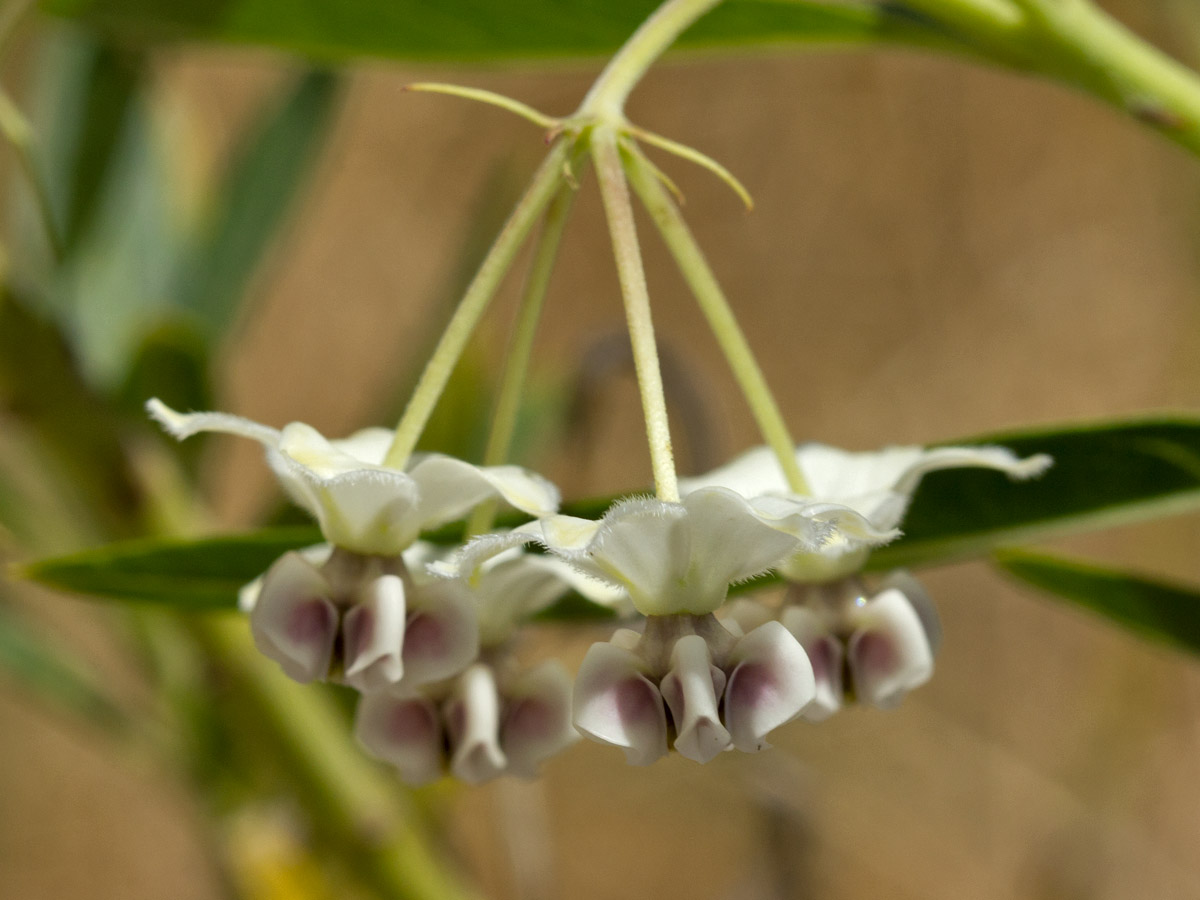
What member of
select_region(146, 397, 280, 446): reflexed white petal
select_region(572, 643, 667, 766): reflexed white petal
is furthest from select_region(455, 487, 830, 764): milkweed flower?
select_region(146, 397, 280, 446): reflexed white petal

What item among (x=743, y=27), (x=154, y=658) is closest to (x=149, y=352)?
(x=154, y=658)

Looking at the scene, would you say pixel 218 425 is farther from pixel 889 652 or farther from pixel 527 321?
pixel 889 652

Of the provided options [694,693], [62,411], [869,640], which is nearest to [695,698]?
[694,693]

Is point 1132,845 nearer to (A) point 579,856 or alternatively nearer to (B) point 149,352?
(A) point 579,856

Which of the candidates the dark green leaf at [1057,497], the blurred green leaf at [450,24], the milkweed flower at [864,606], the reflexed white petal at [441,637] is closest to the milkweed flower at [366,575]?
the reflexed white petal at [441,637]

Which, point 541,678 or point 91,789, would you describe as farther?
point 91,789

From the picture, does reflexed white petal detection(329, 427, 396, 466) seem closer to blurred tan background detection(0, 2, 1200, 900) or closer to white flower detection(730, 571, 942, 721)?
white flower detection(730, 571, 942, 721)

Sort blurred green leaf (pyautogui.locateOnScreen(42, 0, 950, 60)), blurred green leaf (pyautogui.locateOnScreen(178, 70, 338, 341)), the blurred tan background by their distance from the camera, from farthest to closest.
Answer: the blurred tan background < blurred green leaf (pyautogui.locateOnScreen(178, 70, 338, 341)) < blurred green leaf (pyautogui.locateOnScreen(42, 0, 950, 60))
